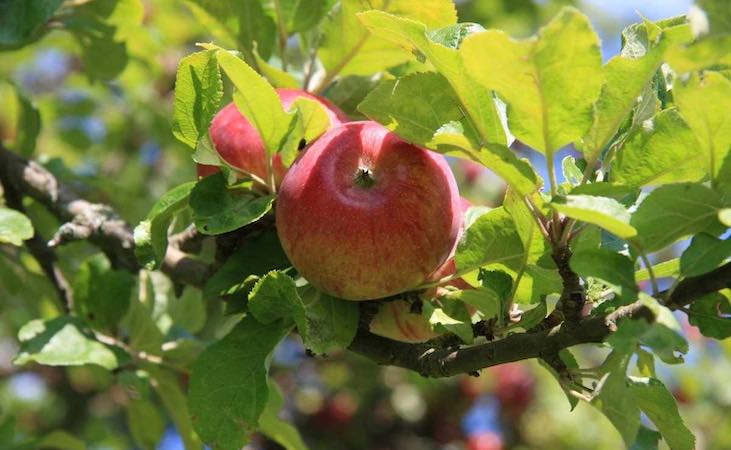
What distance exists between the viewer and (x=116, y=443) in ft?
9.29

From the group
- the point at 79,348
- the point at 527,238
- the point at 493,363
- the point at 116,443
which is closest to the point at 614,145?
the point at 527,238

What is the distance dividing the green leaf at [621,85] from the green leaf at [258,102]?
0.31 meters

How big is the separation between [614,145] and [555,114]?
15cm

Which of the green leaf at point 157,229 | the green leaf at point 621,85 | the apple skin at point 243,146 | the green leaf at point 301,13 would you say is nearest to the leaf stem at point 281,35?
the green leaf at point 301,13

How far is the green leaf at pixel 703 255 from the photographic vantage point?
773 millimetres

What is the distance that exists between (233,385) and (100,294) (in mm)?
472

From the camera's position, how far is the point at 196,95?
94cm

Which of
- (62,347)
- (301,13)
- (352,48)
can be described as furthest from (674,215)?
(62,347)

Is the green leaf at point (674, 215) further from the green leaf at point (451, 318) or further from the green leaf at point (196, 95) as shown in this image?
the green leaf at point (196, 95)

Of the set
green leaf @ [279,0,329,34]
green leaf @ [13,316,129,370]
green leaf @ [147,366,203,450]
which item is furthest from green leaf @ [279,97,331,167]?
green leaf @ [147,366,203,450]

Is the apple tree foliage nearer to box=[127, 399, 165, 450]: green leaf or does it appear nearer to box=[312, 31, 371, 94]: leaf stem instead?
box=[312, 31, 371, 94]: leaf stem

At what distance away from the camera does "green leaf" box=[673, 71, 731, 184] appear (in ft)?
2.44

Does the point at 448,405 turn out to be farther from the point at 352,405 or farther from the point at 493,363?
the point at 493,363

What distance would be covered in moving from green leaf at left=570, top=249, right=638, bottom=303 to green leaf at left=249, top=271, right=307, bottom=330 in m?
0.27
